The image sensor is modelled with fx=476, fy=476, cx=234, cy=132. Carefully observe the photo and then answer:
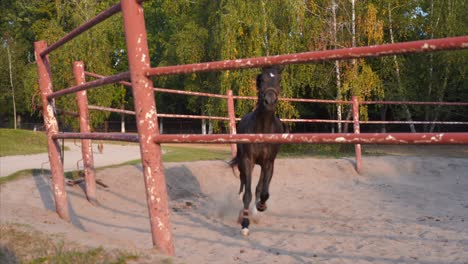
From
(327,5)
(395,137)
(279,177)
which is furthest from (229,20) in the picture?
(395,137)

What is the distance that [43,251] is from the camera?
2.42m

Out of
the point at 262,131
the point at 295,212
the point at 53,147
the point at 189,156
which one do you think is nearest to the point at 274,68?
the point at 262,131

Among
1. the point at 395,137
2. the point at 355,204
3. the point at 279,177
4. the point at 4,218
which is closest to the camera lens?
the point at 395,137

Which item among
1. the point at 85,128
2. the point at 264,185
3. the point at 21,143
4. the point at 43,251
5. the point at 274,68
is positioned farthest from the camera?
the point at 21,143

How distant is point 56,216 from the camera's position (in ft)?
13.6

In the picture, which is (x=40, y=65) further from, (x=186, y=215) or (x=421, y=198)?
(x=421, y=198)

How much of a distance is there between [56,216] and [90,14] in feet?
91.5

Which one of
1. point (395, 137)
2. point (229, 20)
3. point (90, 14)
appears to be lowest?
point (395, 137)

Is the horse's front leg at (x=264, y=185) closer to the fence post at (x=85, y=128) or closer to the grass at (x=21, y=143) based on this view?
the fence post at (x=85, y=128)

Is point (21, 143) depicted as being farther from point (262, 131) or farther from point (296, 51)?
point (262, 131)

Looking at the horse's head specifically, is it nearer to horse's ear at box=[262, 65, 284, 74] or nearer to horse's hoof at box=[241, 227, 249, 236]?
horse's ear at box=[262, 65, 284, 74]

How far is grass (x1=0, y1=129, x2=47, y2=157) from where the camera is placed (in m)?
14.0

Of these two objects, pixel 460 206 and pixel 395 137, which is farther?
pixel 460 206

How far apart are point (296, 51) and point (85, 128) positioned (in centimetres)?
1403
